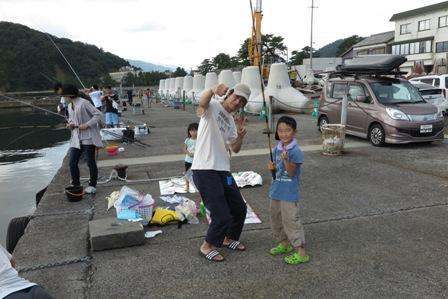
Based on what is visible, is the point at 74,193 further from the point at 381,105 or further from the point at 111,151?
the point at 381,105

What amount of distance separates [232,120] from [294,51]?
73.0 m

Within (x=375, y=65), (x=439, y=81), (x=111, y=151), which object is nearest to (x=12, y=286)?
(x=111, y=151)

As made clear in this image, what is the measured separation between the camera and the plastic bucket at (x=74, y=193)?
239 inches

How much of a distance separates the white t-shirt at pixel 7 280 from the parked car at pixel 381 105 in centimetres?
897

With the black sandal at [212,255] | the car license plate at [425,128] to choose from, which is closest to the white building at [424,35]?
the car license plate at [425,128]

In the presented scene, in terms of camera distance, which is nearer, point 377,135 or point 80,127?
point 80,127

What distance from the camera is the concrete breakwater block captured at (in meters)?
4.29

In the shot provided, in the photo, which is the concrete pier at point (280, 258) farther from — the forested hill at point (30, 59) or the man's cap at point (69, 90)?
the forested hill at point (30, 59)

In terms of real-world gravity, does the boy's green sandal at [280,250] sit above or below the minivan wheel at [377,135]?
below

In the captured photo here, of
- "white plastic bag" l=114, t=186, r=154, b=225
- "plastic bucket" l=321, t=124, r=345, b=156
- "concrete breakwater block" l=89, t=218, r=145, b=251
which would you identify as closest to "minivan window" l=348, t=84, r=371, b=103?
"plastic bucket" l=321, t=124, r=345, b=156

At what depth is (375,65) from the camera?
10.8 metres

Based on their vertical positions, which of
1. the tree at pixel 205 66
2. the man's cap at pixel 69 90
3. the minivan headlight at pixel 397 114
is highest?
the tree at pixel 205 66

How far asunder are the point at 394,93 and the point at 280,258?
25.7 ft

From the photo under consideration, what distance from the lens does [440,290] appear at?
340 cm
